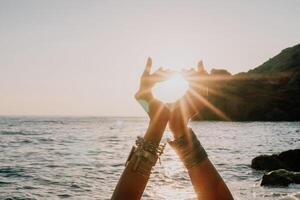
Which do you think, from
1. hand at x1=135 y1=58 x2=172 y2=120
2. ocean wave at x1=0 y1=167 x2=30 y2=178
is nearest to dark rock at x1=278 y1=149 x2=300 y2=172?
ocean wave at x1=0 y1=167 x2=30 y2=178

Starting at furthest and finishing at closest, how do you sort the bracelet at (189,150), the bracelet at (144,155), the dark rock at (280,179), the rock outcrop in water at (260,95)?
the rock outcrop in water at (260,95) → the dark rock at (280,179) → the bracelet at (189,150) → the bracelet at (144,155)

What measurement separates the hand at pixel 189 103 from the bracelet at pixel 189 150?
0.05 meters

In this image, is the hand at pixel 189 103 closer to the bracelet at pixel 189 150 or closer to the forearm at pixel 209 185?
the bracelet at pixel 189 150

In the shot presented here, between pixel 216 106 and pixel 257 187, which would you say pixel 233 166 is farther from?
pixel 216 106

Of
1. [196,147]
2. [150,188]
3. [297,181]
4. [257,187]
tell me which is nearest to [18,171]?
[150,188]

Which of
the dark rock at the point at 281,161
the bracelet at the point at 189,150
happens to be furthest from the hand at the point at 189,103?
the dark rock at the point at 281,161

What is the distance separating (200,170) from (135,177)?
1.69 ft

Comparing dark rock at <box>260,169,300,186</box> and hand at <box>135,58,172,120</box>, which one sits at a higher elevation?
hand at <box>135,58,172,120</box>

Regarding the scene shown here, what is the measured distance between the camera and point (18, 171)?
22344 mm

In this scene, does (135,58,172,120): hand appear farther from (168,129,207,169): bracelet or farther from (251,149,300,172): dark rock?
(251,149,300,172): dark rock

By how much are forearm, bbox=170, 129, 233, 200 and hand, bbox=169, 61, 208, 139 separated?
6 centimetres

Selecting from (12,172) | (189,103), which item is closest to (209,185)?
(189,103)

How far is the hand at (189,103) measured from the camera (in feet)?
9.21

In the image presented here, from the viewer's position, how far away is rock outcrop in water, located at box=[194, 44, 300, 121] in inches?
5187
